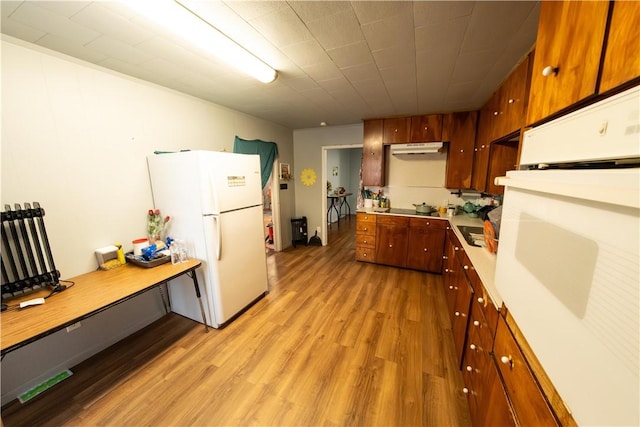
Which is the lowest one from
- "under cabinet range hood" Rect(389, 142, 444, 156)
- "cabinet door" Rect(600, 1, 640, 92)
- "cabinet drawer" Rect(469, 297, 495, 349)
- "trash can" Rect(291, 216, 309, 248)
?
"trash can" Rect(291, 216, 309, 248)

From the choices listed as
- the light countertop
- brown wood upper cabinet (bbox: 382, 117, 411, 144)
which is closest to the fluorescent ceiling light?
the light countertop

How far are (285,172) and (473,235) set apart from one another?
333cm

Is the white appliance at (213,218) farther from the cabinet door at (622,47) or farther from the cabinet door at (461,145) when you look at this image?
the cabinet door at (461,145)

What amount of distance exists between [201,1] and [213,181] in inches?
49.2

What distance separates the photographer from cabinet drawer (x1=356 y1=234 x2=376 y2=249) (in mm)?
3733

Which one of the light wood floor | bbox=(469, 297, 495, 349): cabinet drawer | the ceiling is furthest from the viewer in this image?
the light wood floor

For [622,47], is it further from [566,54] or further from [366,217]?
[366,217]

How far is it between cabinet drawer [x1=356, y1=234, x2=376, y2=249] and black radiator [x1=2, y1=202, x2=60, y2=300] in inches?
133

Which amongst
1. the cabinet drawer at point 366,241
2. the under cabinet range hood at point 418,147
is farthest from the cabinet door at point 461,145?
the cabinet drawer at point 366,241

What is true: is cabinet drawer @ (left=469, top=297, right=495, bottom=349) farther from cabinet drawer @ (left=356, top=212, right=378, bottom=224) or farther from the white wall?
the white wall

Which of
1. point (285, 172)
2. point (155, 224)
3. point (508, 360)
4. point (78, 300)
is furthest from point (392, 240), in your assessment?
point (78, 300)

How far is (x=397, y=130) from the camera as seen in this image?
11.6 feet

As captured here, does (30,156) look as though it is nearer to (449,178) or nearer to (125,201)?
(125,201)

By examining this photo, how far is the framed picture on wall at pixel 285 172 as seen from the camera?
14.4 feet
